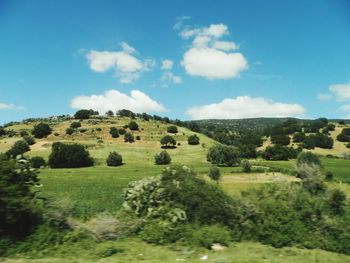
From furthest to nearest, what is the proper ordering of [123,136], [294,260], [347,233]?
1. [123,136]
2. [347,233]
3. [294,260]

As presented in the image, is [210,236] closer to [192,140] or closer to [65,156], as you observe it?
[65,156]

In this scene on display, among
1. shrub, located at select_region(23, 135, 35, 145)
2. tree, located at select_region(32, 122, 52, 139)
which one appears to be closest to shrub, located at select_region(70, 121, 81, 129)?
tree, located at select_region(32, 122, 52, 139)

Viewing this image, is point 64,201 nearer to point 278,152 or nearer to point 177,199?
point 177,199

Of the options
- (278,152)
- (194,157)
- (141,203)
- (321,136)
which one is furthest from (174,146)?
(141,203)

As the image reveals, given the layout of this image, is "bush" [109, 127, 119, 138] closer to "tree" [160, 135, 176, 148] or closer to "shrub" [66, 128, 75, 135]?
"shrub" [66, 128, 75, 135]

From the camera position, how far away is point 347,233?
13812 mm

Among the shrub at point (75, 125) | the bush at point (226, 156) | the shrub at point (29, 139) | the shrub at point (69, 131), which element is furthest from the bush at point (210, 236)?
the shrub at point (75, 125)

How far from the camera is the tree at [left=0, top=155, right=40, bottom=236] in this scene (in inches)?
504

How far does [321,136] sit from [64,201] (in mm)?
115490

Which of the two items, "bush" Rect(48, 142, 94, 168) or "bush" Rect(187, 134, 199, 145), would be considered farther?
"bush" Rect(187, 134, 199, 145)

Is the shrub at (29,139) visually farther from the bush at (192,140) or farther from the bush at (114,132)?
the bush at (192,140)

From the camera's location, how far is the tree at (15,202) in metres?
12.8

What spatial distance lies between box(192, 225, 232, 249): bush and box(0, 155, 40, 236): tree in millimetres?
5322

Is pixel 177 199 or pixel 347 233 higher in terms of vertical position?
pixel 177 199
